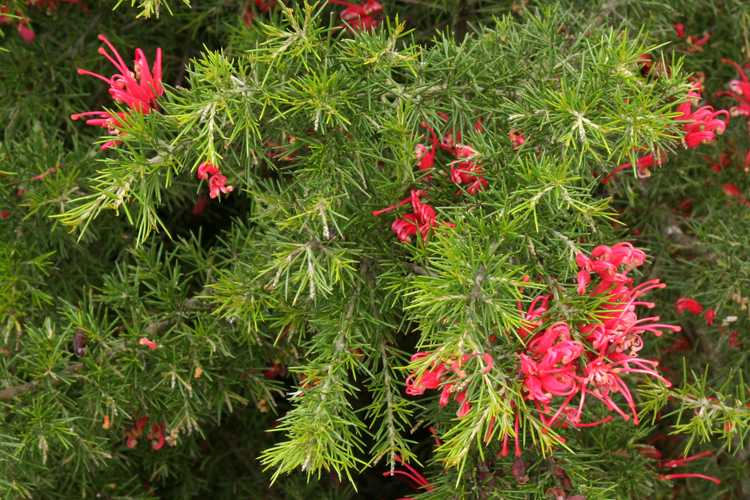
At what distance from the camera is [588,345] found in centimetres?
116

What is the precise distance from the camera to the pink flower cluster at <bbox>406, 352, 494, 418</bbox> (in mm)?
1032

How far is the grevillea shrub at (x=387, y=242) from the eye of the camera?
1.15 m

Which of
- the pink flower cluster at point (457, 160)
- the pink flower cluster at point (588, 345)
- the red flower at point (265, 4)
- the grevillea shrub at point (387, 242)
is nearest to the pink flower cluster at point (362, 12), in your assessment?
the grevillea shrub at point (387, 242)

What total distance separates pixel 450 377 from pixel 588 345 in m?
0.19

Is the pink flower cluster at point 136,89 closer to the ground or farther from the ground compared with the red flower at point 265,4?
farther from the ground

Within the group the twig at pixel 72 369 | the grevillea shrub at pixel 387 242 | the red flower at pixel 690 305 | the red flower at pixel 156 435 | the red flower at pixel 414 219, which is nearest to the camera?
the grevillea shrub at pixel 387 242

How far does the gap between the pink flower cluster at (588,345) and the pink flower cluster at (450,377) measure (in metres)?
0.08

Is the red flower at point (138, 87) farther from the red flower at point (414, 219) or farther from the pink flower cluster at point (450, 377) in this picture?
the pink flower cluster at point (450, 377)

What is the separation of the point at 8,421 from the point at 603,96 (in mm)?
1166

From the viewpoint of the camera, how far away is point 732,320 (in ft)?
5.36

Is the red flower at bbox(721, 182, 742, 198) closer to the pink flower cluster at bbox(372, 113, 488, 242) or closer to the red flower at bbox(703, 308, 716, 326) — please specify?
the red flower at bbox(703, 308, 716, 326)

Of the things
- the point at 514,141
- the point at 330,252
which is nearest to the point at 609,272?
the point at 514,141

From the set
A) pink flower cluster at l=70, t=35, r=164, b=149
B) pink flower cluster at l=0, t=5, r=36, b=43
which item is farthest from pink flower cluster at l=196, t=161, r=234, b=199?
pink flower cluster at l=0, t=5, r=36, b=43

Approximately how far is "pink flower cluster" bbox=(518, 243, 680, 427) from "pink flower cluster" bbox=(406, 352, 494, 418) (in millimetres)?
76
